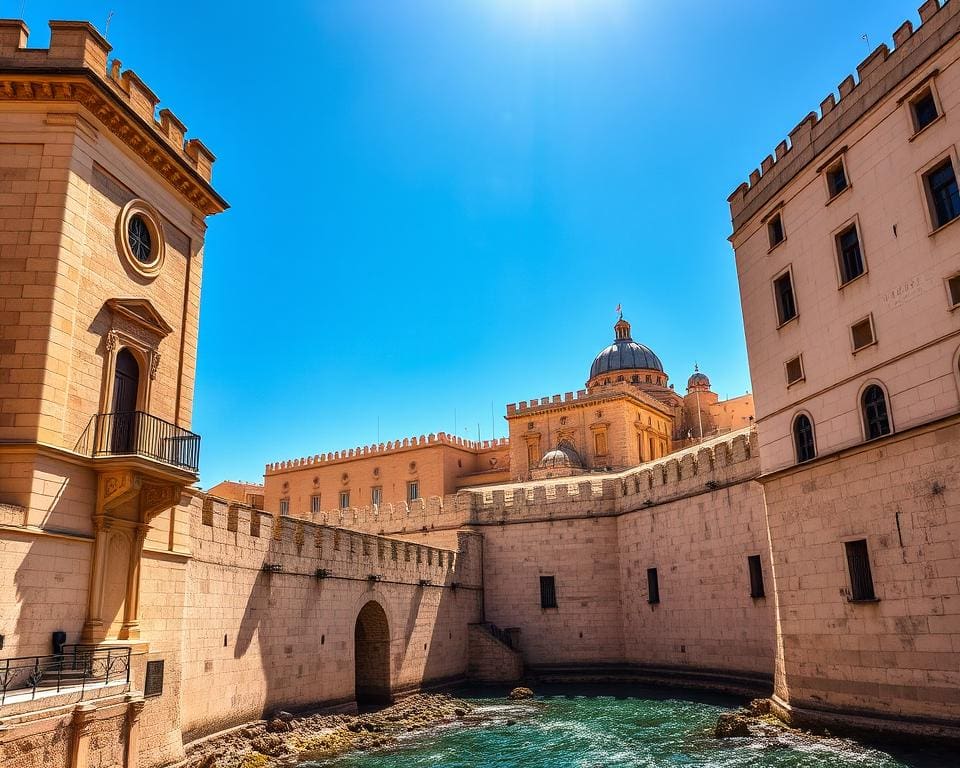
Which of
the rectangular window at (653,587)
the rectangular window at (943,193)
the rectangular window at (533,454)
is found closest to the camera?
the rectangular window at (943,193)

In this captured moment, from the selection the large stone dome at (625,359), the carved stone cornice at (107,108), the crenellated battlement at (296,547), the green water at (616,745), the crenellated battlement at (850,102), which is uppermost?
the large stone dome at (625,359)

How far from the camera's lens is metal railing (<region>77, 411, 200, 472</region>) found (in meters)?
12.4

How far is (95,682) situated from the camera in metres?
11.0

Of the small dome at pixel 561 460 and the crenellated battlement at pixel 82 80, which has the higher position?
the crenellated battlement at pixel 82 80

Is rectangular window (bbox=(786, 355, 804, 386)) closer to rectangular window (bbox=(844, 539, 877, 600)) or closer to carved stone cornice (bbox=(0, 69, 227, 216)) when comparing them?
rectangular window (bbox=(844, 539, 877, 600))

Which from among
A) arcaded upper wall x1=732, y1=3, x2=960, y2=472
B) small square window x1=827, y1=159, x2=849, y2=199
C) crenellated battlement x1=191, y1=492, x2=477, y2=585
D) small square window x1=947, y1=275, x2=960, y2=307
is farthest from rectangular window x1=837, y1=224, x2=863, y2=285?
crenellated battlement x1=191, y1=492, x2=477, y2=585

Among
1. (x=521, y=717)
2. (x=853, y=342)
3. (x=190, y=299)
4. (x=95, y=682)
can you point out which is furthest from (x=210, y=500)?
(x=853, y=342)

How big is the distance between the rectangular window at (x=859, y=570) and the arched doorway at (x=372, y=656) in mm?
12861

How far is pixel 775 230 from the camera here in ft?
63.7

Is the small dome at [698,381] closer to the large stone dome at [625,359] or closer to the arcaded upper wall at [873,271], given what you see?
the large stone dome at [625,359]

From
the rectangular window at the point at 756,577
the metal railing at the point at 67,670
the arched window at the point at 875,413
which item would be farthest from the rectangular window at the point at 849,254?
the metal railing at the point at 67,670

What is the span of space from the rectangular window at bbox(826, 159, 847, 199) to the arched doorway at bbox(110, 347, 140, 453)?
49.1 ft

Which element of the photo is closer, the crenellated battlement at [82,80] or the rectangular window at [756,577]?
the crenellated battlement at [82,80]

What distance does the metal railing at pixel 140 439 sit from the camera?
12.4 meters
